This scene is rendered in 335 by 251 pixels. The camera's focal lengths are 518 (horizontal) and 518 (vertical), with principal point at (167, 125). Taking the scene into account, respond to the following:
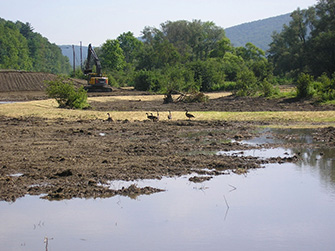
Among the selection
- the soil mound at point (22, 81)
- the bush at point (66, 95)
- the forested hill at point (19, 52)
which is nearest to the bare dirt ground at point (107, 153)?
the bush at point (66, 95)

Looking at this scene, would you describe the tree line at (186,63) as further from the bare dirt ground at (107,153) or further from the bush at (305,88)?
the bare dirt ground at (107,153)

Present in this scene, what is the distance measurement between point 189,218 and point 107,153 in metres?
5.97

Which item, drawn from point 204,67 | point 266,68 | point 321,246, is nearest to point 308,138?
point 321,246

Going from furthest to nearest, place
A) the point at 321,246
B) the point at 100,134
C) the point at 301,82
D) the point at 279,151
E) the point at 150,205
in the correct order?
1. the point at 301,82
2. the point at 100,134
3. the point at 279,151
4. the point at 150,205
5. the point at 321,246

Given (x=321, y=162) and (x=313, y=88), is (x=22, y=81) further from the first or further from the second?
(x=321, y=162)

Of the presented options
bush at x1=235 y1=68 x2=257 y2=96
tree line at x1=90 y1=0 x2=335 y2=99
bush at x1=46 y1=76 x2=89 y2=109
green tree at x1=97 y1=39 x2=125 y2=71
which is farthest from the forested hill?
bush at x1=46 y1=76 x2=89 y2=109

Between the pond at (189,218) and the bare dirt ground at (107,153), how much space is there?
1.74 ft

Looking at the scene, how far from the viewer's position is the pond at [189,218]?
788cm

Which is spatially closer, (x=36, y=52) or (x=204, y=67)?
(x=204, y=67)

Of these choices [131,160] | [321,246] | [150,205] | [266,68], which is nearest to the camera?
[321,246]

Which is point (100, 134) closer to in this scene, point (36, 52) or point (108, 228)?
point (108, 228)

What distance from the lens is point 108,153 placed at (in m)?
14.7

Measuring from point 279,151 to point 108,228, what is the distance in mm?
8235

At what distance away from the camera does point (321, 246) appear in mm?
7691
